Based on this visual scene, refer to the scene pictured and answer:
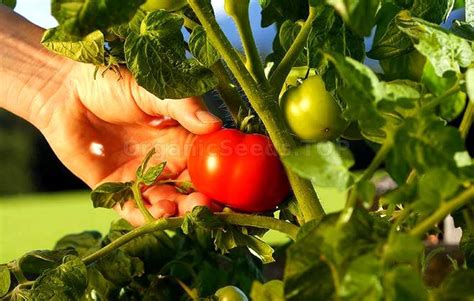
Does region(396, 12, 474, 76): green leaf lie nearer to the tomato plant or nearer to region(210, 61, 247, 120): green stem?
the tomato plant

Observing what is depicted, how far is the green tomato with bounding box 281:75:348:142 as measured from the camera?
717 millimetres

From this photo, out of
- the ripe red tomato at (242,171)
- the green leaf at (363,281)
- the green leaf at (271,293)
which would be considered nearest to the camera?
the green leaf at (363,281)

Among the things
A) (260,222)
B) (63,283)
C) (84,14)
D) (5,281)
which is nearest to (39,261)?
(5,281)

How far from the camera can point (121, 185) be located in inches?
35.5

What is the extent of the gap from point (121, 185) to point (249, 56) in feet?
0.90

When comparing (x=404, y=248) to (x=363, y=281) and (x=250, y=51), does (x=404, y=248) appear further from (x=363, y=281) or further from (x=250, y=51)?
(x=250, y=51)

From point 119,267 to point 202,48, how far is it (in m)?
0.38

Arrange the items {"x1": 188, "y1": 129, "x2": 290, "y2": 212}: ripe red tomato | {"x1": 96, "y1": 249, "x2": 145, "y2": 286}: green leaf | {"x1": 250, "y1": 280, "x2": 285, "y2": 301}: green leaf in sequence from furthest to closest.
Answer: {"x1": 96, "y1": 249, "x2": 145, "y2": 286}: green leaf < {"x1": 188, "y1": 129, "x2": 290, "y2": 212}: ripe red tomato < {"x1": 250, "y1": 280, "x2": 285, "y2": 301}: green leaf

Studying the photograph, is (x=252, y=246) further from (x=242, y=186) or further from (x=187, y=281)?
(x=187, y=281)

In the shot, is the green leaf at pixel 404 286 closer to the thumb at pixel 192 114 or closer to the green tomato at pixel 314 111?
the green tomato at pixel 314 111

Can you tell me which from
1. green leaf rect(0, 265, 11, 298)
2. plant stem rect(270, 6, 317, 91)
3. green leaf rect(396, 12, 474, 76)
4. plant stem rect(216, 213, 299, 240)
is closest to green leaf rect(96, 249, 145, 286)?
green leaf rect(0, 265, 11, 298)

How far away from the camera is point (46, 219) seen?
9.19 m

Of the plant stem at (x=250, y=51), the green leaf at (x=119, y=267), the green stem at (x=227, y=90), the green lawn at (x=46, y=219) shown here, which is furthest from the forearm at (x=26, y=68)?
the green lawn at (x=46, y=219)

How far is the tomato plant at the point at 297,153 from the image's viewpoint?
1.34 feet
